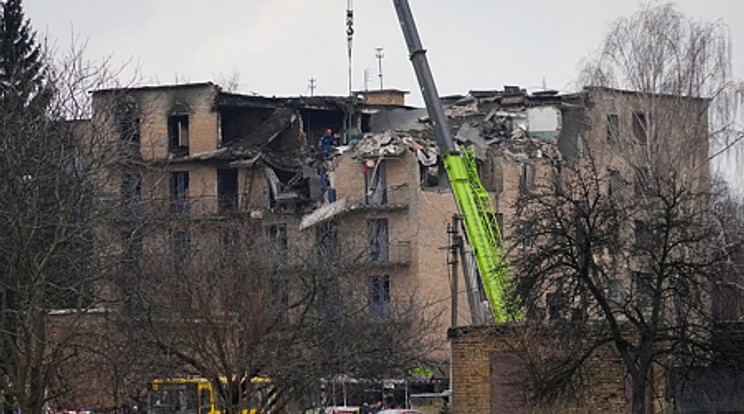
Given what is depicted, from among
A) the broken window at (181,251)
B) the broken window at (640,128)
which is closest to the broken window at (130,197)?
the broken window at (181,251)

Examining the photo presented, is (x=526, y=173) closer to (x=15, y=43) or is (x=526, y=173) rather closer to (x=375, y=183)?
(x=375, y=183)

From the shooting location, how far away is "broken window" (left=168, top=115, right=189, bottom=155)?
7606 cm

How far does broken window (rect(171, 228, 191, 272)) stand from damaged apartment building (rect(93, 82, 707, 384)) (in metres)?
14.2

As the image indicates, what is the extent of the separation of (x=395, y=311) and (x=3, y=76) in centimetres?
1394

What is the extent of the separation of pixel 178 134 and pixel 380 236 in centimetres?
1209

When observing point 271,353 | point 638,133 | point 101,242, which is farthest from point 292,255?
point 638,133

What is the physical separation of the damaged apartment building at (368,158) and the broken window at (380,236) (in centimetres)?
6

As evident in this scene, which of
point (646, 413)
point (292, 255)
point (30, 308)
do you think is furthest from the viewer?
point (292, 255)

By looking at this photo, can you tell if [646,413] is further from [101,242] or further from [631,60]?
[631,60]

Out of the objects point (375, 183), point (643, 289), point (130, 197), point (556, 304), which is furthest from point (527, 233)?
point (375, 183)

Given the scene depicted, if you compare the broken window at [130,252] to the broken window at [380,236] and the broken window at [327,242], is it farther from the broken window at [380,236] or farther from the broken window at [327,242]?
the broken window at [380,236]

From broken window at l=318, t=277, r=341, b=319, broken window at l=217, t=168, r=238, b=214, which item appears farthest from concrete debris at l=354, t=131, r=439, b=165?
broken window at l=318, t=277, r=341, b=319

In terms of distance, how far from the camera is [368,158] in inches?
2778

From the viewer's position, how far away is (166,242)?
1640 inches
